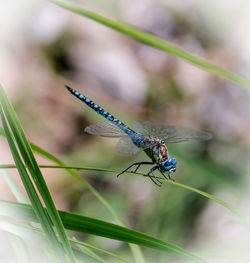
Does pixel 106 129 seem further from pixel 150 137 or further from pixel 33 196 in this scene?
pixel 33 196

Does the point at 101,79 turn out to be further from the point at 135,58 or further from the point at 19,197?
the point at 19,197

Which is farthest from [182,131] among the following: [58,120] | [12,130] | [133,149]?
[58,120]

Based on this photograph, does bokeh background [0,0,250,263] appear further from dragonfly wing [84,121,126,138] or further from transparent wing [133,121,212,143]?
dragonfly wing [84,121,126,138]

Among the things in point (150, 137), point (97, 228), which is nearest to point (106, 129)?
point (150, 137)

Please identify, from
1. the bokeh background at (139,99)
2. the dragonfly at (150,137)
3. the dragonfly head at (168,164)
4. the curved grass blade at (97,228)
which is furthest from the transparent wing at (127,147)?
the curved grass blade at (97,228)

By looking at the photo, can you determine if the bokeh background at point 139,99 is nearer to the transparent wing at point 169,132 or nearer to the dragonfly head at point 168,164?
the transparent wing at point 169,132

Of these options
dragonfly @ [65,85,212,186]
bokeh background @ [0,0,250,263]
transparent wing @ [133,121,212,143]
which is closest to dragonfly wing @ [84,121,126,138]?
dragonfly @ [65,85,212,186]
